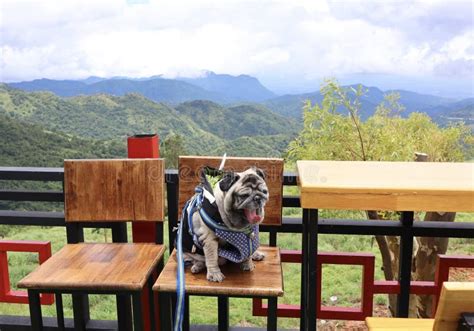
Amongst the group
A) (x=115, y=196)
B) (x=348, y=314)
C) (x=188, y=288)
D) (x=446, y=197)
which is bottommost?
(x=348, y=314)

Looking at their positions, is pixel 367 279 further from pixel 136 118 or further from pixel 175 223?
pixel 136 118

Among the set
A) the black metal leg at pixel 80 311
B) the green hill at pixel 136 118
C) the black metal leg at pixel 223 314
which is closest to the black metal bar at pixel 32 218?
the black metal leg at pixel 80 311

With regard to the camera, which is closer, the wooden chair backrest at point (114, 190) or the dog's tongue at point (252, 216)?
the dog's tongue at point (252, 216)

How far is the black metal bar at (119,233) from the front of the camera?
6.80 feet

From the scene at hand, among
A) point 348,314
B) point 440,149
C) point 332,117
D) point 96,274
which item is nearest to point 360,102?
point 332,117

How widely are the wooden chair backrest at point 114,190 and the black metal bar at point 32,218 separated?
5.2 inches

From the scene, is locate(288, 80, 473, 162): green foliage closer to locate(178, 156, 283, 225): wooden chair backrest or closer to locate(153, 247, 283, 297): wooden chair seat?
locate(178, 156, 283, 225): wooden chair backrest

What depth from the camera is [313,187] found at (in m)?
1.38

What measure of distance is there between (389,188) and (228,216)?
551mm

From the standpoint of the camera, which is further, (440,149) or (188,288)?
(440,149)

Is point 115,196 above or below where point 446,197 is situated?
below

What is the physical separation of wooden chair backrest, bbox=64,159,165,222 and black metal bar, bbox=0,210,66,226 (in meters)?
0.13

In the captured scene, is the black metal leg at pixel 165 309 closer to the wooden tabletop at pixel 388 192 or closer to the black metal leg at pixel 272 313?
the black metal leg at pixel 272 313

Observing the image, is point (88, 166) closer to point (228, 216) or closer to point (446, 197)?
point (228, 216)
